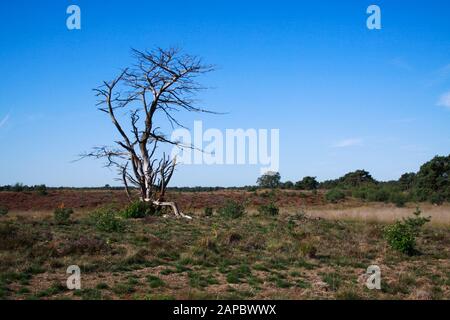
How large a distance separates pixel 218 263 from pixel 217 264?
0.08 metres

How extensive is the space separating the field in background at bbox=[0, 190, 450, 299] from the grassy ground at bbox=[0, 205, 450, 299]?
0.07ft

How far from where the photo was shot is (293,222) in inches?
704

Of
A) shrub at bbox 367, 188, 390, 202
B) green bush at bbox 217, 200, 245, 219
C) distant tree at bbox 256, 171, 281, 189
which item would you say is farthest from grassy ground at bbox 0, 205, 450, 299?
distant tree at bbox 256, 171, 281, 189

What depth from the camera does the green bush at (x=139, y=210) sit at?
1938cm

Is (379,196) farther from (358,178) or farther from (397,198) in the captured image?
(358,178)

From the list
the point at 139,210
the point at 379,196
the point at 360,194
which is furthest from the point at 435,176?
the point at 139,210

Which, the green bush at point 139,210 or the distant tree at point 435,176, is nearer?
the green bush at point 139,210

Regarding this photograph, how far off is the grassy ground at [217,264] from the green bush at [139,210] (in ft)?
11.8

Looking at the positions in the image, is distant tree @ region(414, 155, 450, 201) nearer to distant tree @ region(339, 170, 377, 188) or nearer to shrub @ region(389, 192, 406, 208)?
shrub @ region(389, 192, 406, 208)

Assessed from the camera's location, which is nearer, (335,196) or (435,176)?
(335,196)

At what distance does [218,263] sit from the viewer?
10453 millimetres

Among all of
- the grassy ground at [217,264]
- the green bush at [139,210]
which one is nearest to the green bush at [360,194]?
the green bush at [139,210]

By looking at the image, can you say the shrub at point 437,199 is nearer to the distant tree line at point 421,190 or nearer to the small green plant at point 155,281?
the distant tree line at point 421,190

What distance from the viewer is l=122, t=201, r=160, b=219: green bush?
19.4 metres
